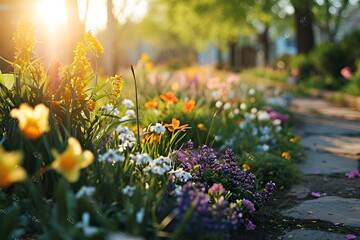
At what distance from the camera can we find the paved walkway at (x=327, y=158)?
10.3ft

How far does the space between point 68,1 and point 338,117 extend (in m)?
5.48

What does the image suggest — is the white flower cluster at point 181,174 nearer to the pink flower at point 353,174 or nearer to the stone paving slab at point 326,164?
the pink flower at point 353,174

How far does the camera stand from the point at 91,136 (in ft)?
9.87

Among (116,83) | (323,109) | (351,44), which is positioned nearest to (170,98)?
(116,83)

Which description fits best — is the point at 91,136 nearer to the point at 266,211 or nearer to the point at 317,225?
the point at 266,211

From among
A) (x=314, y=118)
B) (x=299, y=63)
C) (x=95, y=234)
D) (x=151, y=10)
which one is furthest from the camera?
(x=151, y=10)

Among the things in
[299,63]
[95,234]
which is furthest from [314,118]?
[299,63]

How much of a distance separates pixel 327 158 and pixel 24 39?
3.37 m

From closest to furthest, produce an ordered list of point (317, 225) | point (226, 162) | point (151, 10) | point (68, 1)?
point (317, 225) < point (226, 162) < point (68, 1) < point (151, 10)

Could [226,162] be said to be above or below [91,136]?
below

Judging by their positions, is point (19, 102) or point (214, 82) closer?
point (19, 102)

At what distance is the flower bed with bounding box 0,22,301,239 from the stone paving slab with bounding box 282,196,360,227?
254 millimetres

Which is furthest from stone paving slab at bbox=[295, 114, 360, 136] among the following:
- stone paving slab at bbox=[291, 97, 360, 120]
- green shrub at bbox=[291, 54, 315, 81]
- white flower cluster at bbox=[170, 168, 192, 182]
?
green shrub at bbox=[291, 54, 315, 81]

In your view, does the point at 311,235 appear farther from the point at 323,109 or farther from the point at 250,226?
the point at 323,109
